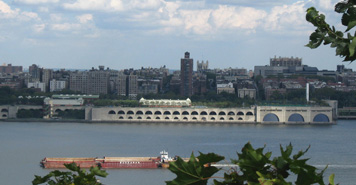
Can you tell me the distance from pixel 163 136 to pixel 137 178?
13496 mm

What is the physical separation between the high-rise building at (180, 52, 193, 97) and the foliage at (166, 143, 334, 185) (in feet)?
181

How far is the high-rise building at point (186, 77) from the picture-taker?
193 feet

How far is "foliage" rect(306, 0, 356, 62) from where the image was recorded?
10.0ft

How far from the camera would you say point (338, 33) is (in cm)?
311

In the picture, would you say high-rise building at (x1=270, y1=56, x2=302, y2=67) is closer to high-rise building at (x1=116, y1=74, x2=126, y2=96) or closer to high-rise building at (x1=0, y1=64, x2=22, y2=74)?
high-rise building at (x1=116, y1=74, x2=126, y2=96)

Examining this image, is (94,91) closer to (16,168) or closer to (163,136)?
(163,136)

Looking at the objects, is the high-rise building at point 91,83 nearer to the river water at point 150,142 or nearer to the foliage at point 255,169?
the river water at point 150,142

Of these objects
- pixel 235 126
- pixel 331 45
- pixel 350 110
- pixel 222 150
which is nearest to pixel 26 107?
pixel 235 126

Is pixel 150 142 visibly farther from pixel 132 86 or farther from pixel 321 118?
pixel 132 86

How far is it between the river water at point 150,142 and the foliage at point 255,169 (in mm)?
15629

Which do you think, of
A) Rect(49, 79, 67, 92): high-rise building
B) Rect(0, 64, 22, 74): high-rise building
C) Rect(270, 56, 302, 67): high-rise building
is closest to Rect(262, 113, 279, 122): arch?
Rect(49, 79, 67, 92): high-rise building

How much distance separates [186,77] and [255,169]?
184 feet

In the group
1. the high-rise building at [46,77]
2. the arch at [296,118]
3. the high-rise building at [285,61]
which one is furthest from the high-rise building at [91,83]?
the high-rise building at [285,61]

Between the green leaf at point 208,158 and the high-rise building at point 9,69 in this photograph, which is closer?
the green leaf at point 208,158
